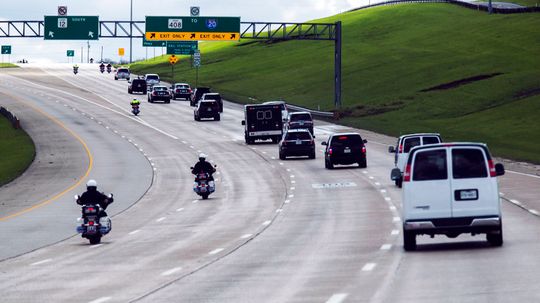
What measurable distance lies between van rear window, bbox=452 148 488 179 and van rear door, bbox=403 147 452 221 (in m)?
0.18

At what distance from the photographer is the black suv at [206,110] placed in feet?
311

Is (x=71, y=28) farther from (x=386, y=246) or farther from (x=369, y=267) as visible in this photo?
(x=369, y=267)

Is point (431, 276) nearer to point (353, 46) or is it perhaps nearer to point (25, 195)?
point (25, 195)

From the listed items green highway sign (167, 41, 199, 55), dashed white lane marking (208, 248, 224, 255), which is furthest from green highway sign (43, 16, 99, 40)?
dashed white lane marking (208, 248, 224, 255)

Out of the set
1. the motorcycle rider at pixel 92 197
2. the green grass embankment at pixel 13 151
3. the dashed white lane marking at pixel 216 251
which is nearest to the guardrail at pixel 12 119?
the green grass embankment at pixel 13 151

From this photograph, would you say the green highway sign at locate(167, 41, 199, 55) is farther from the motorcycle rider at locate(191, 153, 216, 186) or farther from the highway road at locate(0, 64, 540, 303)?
the motorcycle rider at locate(191, 153, 216, 186)

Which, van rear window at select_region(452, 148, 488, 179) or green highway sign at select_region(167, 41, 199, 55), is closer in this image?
van rear window at select_region(452, 148, 488, 179)

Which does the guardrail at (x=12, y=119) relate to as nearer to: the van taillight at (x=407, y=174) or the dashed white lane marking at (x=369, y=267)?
the van taillight at (x=407, y=174)

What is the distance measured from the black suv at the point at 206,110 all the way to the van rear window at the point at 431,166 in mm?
71373

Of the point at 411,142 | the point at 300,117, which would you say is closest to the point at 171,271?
the point at 411,142

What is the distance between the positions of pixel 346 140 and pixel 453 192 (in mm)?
31742

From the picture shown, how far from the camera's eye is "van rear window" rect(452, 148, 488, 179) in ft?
76.9

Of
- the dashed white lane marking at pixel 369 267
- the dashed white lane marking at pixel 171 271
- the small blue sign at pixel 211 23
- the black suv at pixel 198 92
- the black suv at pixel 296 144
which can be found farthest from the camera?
the black suv at pixel 198 92

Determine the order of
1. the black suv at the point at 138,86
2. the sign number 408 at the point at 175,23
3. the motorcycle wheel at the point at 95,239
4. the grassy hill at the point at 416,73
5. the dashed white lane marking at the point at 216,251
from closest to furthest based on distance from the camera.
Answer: the dashed white lane marking at the point at 216,251, the motorcycle wheel at the point at 95,239, the grassy hill at the point at 416,73, the sign number 408 at the point at 175,23, the black suv at the point at 138,86
